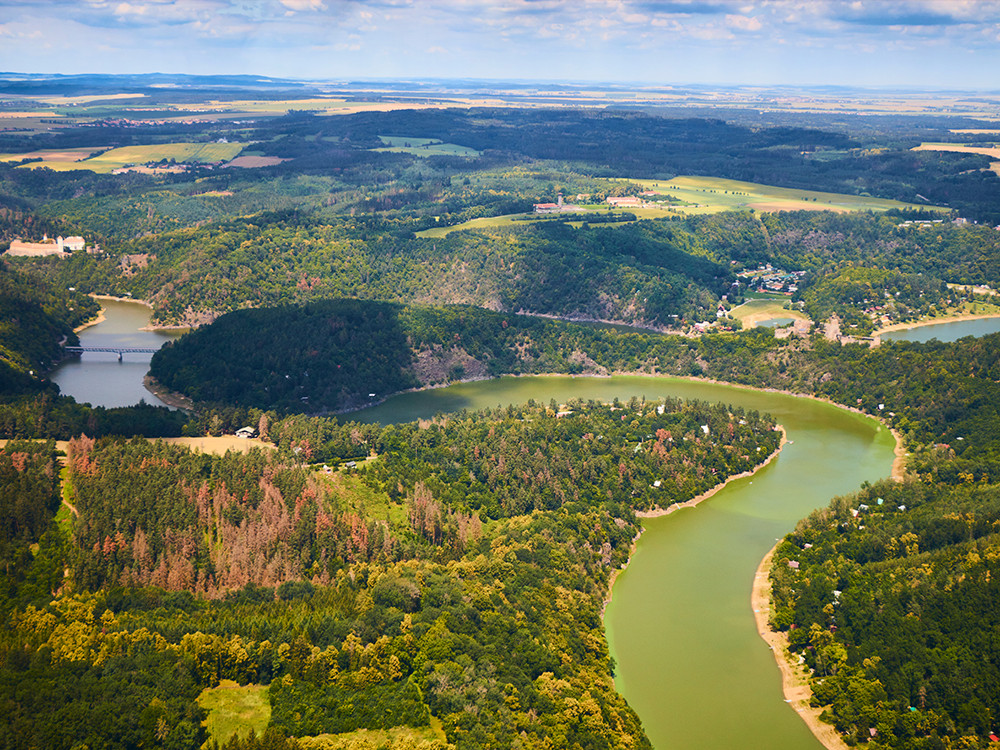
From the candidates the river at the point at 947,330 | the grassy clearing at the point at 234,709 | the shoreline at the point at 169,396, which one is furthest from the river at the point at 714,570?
the river at the point at 947,330

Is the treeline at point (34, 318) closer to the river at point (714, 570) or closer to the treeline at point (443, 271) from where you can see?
the river at point (714, 570)

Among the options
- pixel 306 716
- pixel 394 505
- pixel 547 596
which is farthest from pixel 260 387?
pixel 306 716

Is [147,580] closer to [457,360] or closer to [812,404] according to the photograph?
[457,360]

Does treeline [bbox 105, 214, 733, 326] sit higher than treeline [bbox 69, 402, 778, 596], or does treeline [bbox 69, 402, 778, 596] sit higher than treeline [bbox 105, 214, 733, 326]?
treeline [bbox 105, 214, 733, 326]

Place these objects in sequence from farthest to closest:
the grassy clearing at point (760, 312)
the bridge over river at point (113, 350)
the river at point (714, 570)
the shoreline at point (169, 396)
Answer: the grassy clearing at point (760, 312) → the bridge over river at point (113, 350) → the shoreline at point (169, 396) → the river at point (714, 570)

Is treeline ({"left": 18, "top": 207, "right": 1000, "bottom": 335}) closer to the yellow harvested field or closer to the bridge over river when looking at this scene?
the bridge over river

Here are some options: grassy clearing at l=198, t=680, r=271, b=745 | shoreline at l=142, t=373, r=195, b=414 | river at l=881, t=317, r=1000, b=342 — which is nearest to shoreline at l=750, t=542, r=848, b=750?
grassy clearing at l=198, t=680, r=271, b=745
